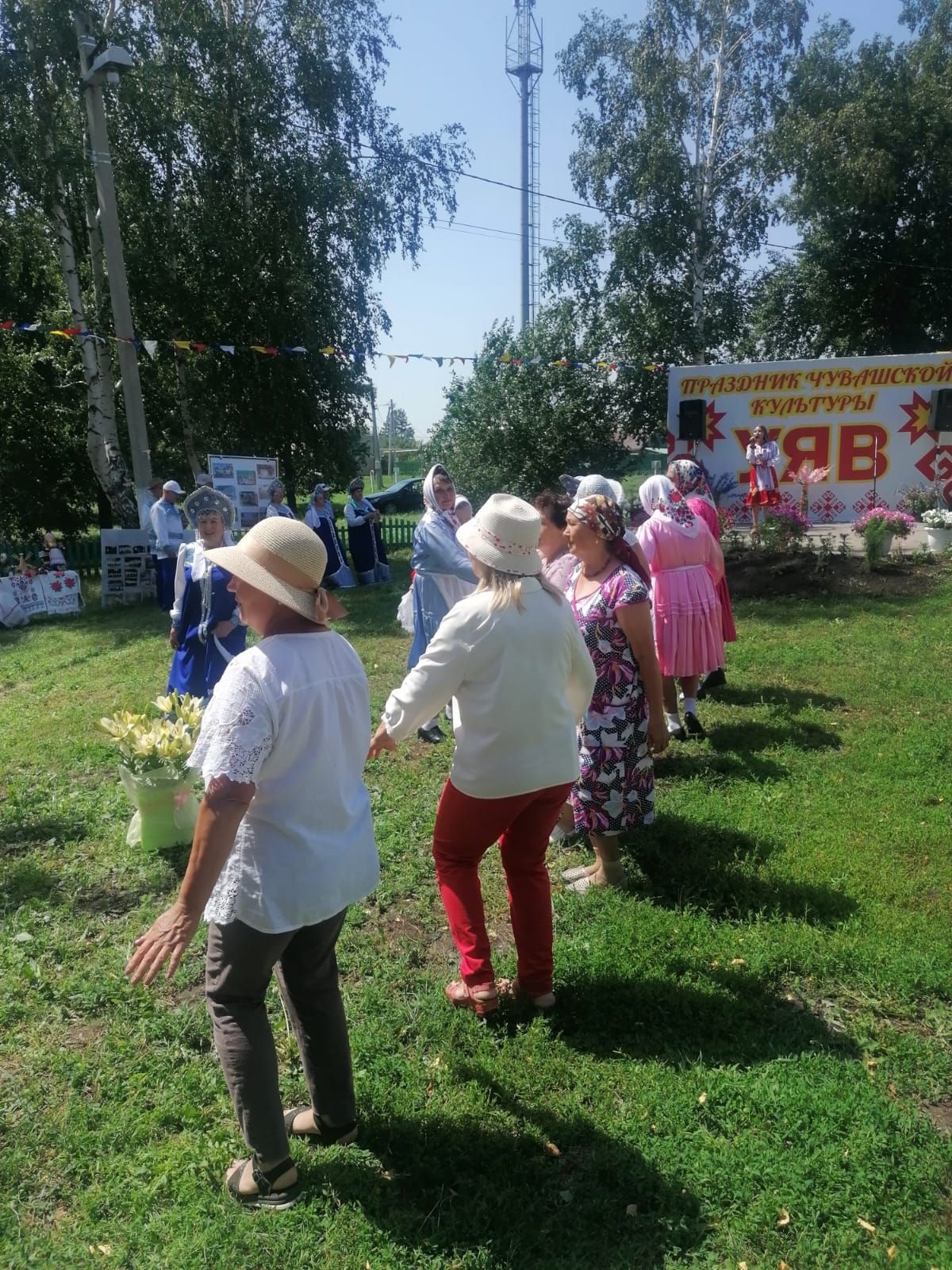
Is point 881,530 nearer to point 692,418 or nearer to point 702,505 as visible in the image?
point 692,418

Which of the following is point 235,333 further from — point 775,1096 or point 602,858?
point 775,1096

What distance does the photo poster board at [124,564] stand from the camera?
Answer: 44.9 feet

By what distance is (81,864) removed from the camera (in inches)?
189

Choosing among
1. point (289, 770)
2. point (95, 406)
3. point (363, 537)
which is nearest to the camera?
point (289, 770)

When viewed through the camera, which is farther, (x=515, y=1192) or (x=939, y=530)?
(x=939, y=530)

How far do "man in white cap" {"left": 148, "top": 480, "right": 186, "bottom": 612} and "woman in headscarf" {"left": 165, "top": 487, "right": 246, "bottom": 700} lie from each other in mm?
6823

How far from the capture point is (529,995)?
10.9 ft

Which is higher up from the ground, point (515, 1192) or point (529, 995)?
point (529, 995)

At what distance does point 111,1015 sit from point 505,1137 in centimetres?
167

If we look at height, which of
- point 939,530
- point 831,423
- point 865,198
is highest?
point 865,198

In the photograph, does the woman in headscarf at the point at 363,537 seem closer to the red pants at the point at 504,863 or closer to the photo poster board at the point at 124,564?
the photo poster board at the point at 124,564

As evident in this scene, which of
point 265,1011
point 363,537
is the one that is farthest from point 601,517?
point 363,537

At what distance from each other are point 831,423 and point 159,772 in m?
15.2

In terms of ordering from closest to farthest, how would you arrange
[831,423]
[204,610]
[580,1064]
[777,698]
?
1. [580,1064]
2. [204,610]
3. [777,698]
4. [831,423]
